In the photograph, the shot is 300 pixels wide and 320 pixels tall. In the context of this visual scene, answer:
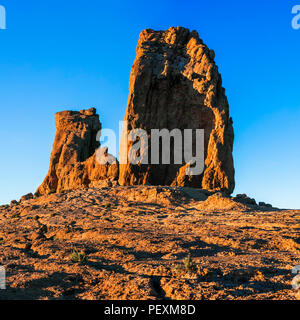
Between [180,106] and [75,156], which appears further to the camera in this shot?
[75,156]

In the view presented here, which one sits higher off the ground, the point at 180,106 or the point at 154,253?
the point at 180,106

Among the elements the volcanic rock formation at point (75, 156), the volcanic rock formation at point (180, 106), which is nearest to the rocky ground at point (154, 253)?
the volcanic rock formation at point (180, 106)

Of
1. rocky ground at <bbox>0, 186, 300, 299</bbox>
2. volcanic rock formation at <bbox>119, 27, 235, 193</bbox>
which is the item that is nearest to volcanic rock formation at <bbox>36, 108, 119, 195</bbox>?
volcanic rock formation at <bbox>119, 27, 235, 193</bbox>

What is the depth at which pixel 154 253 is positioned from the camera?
11719mm

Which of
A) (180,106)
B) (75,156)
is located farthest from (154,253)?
(75,156)

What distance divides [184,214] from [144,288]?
12.7m

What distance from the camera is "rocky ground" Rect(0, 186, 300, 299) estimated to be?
7.77m

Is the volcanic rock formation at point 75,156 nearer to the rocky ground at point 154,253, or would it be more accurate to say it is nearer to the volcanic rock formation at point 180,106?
the volcanic rock formation at point 180,106

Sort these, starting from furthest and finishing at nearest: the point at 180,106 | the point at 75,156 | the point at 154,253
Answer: the point at 75,156 < the point at 180,106 < the point at 154,253

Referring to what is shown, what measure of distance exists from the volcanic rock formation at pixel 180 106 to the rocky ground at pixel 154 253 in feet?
31.3

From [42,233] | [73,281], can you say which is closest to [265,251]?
[73,281]

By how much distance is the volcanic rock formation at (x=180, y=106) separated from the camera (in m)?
32.7

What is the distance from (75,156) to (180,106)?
2199 cm

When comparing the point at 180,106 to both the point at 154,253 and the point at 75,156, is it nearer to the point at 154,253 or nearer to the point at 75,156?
the point at 75,156
